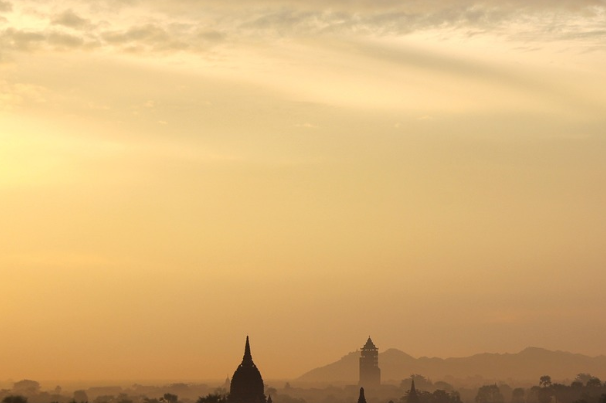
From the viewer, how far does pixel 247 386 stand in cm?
19275

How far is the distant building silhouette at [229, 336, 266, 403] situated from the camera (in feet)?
622

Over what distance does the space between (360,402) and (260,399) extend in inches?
664

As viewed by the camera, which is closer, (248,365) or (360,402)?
(360,402)

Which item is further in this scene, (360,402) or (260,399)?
(260,399)

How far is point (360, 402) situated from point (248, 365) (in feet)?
79.6

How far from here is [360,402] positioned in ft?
582

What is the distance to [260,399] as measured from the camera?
188625mm

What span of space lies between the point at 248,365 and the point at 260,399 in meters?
9.02

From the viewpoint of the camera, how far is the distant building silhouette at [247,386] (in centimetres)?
18950

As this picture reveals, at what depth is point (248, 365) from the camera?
646 feet

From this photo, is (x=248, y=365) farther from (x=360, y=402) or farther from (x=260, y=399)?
(x=360, y=402)

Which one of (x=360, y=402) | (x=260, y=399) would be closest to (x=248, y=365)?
(x=260, y=399)
